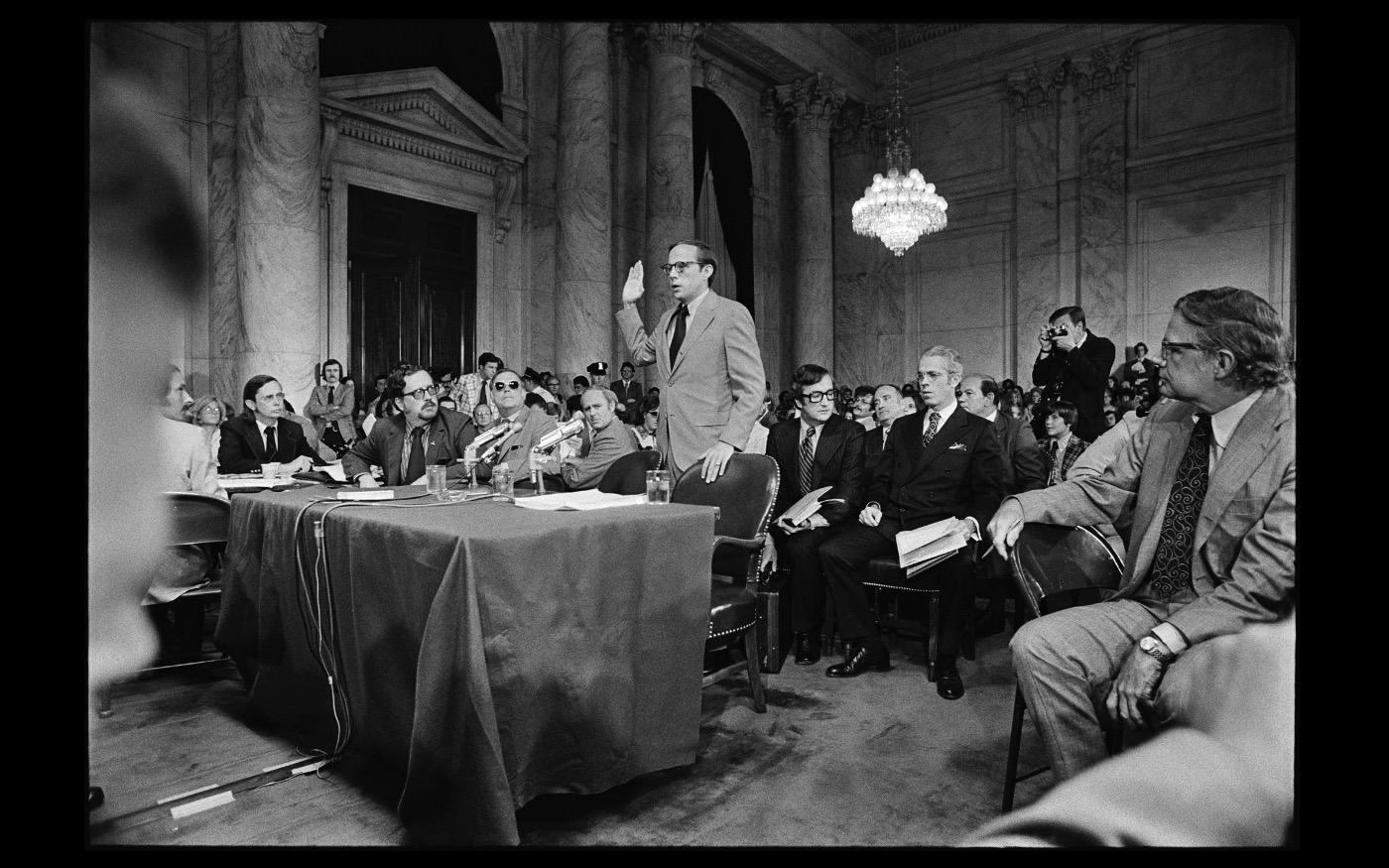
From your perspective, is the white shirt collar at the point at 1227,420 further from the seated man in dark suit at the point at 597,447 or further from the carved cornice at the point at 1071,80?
the carved cornice at the point at 1071,80

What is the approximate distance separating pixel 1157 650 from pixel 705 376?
222cm

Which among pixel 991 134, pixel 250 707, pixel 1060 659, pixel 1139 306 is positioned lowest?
pixel 250 707

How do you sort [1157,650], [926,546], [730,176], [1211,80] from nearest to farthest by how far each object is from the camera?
[1157,650], [926,546], [1211,80], [730,176]

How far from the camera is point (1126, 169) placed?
39.6 ft

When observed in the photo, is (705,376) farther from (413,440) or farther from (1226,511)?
(1226,511)

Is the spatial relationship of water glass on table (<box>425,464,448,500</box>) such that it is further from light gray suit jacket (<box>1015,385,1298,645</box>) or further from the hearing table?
light gray suit jacket (<box>1015,385,1298,645</box>)

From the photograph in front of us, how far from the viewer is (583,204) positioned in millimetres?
9820

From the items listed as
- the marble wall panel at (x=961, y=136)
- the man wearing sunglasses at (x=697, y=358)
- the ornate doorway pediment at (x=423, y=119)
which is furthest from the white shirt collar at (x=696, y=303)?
the marble wall panel at (x=961, y=136)

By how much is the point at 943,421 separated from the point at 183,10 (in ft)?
11.7

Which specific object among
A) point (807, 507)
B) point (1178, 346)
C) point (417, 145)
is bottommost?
point (807, 507)

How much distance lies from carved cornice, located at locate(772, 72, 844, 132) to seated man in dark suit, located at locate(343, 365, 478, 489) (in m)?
10.8

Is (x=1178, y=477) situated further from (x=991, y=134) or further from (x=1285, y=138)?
(x=991, y=134)

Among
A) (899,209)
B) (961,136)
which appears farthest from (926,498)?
(961,136)

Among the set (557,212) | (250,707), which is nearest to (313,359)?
(557,212)
